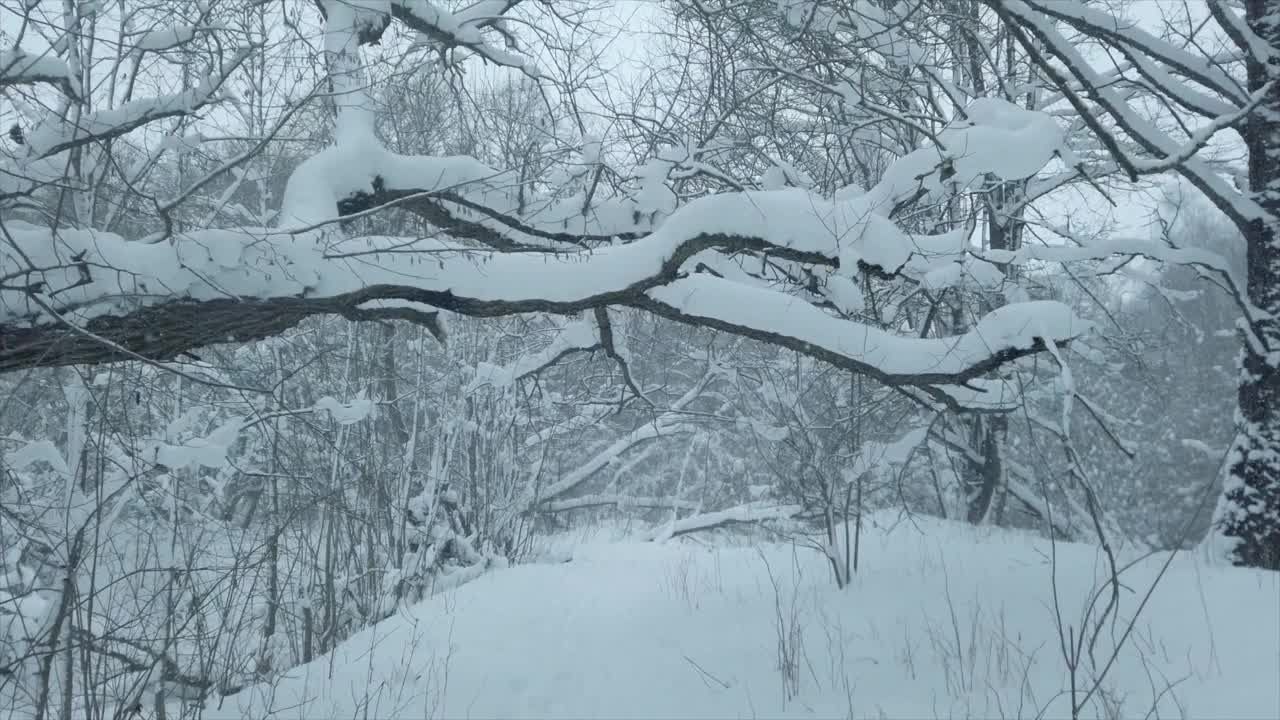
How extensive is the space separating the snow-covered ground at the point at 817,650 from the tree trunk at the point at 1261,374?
605mm

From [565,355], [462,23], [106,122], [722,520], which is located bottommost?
[722,520]

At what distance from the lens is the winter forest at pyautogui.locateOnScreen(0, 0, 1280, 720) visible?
9.76 ft

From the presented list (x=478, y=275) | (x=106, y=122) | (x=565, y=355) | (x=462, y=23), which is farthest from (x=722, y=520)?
(x=106, y=122)

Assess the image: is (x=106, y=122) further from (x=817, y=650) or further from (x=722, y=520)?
(x=722, y=520)

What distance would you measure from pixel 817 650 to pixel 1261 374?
4506 mm

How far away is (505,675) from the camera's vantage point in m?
4.20

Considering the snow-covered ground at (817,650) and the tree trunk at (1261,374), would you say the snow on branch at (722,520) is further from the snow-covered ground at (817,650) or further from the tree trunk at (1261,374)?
the tree trunk at (1261,374)

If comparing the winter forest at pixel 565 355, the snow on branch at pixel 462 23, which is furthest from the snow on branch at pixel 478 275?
the snow on branch at pixel 462 23

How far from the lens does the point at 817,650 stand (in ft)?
14.1

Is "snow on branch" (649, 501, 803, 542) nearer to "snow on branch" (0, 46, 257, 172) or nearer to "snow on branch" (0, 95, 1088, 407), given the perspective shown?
"snow on branch" (0, 95, 1088, 407)

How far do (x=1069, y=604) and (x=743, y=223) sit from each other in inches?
127

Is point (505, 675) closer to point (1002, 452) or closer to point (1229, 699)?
point (1229, 699)

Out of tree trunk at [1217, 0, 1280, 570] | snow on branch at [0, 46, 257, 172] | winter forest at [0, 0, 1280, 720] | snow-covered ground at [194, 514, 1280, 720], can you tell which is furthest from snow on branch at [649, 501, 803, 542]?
snow on branch at [0, 46, 257, 172]

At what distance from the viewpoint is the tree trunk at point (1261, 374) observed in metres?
Answer: 6.02
